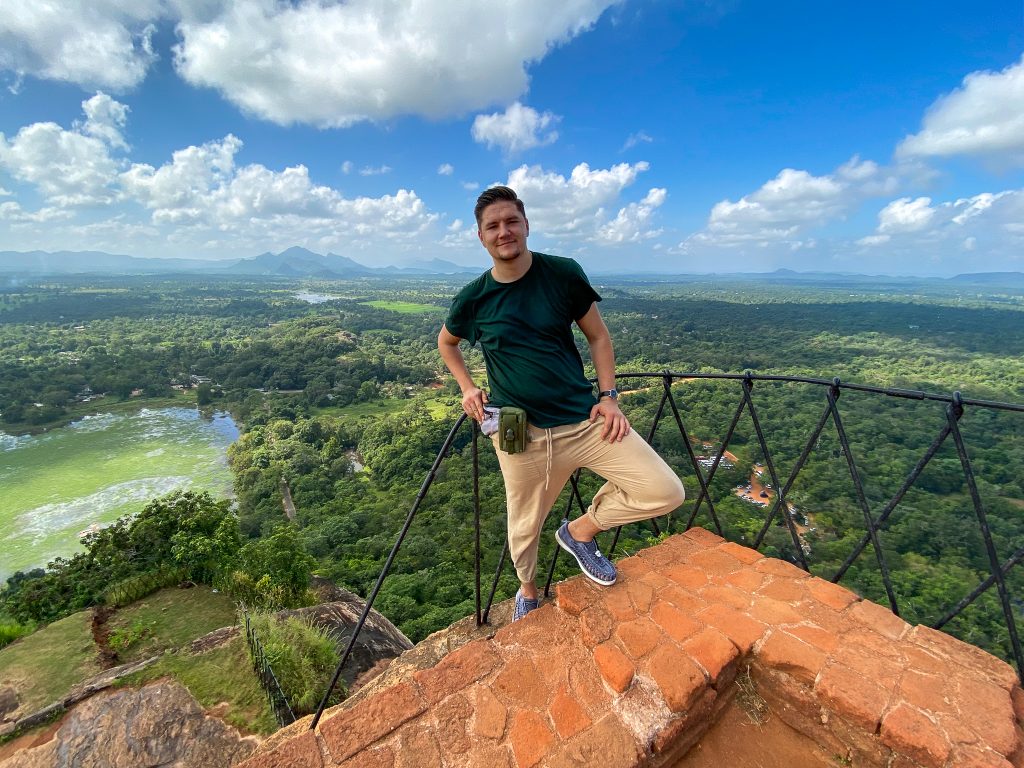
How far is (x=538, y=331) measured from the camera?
2244mm

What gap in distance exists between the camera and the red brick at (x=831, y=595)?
2.46 metres

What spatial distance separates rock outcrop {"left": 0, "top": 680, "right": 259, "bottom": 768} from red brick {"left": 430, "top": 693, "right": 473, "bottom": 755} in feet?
8.58

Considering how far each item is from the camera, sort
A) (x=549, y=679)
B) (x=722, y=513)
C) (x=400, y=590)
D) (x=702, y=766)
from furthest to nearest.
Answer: (x=722, y=513) → (x=400, y=590) → (x=549, y=679) → (x=702, y=766)

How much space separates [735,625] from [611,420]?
1257mm

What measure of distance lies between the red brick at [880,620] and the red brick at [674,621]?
870mm

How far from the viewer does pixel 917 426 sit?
33.9m

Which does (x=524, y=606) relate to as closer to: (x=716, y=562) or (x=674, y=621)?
(x=674, y=621)

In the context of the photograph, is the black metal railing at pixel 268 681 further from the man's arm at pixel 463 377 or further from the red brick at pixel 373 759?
the man's arm at pixel 463 377

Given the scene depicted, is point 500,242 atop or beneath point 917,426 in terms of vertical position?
atop

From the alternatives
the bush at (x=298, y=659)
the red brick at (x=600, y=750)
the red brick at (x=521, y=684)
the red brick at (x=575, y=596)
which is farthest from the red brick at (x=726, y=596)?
the bush at (x=298, y=659)

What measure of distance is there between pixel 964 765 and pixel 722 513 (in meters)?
24.8

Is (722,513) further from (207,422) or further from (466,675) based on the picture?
(207,422)

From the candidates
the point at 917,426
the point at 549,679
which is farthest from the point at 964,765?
the point at 917,426

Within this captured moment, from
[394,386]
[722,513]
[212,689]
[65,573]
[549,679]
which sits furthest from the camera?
[394,386]
